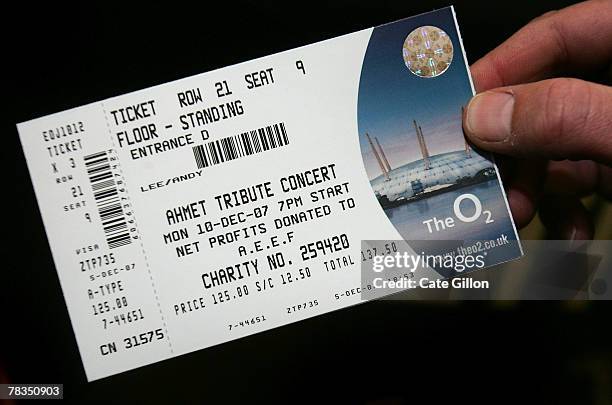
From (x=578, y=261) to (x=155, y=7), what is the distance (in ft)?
2.36

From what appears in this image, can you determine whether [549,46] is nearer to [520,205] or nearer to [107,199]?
[520,205]

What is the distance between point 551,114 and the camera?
1.70 ft

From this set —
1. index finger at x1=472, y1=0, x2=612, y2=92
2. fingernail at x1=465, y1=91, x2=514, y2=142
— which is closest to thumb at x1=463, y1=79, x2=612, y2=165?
fingernail at x1=465, y1=91, x2=514, y2=142

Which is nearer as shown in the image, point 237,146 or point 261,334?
point 237,146

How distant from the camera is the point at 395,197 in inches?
21.6

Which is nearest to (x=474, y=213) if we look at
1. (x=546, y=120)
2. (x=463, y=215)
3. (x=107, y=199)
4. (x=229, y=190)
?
(x=463, y=215)

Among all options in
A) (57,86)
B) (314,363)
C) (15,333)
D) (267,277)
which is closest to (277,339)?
(314,363)

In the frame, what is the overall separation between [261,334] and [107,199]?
1.05 ft

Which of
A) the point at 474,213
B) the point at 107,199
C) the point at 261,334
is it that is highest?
the point at 107,199

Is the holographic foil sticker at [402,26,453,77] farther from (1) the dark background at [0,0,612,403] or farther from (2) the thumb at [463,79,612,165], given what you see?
(1) the dark background at [0,0,612,403]

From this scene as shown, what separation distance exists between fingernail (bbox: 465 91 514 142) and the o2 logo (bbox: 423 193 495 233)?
0.07 m

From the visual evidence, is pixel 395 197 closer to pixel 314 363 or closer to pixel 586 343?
pixel 314 363

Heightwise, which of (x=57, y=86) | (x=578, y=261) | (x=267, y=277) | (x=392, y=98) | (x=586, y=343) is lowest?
(x=586, y=343)

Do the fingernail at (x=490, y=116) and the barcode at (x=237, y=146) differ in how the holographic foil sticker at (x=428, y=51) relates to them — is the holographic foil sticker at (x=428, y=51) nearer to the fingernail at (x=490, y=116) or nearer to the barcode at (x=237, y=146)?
the fingernail at (x=490, y=116)
